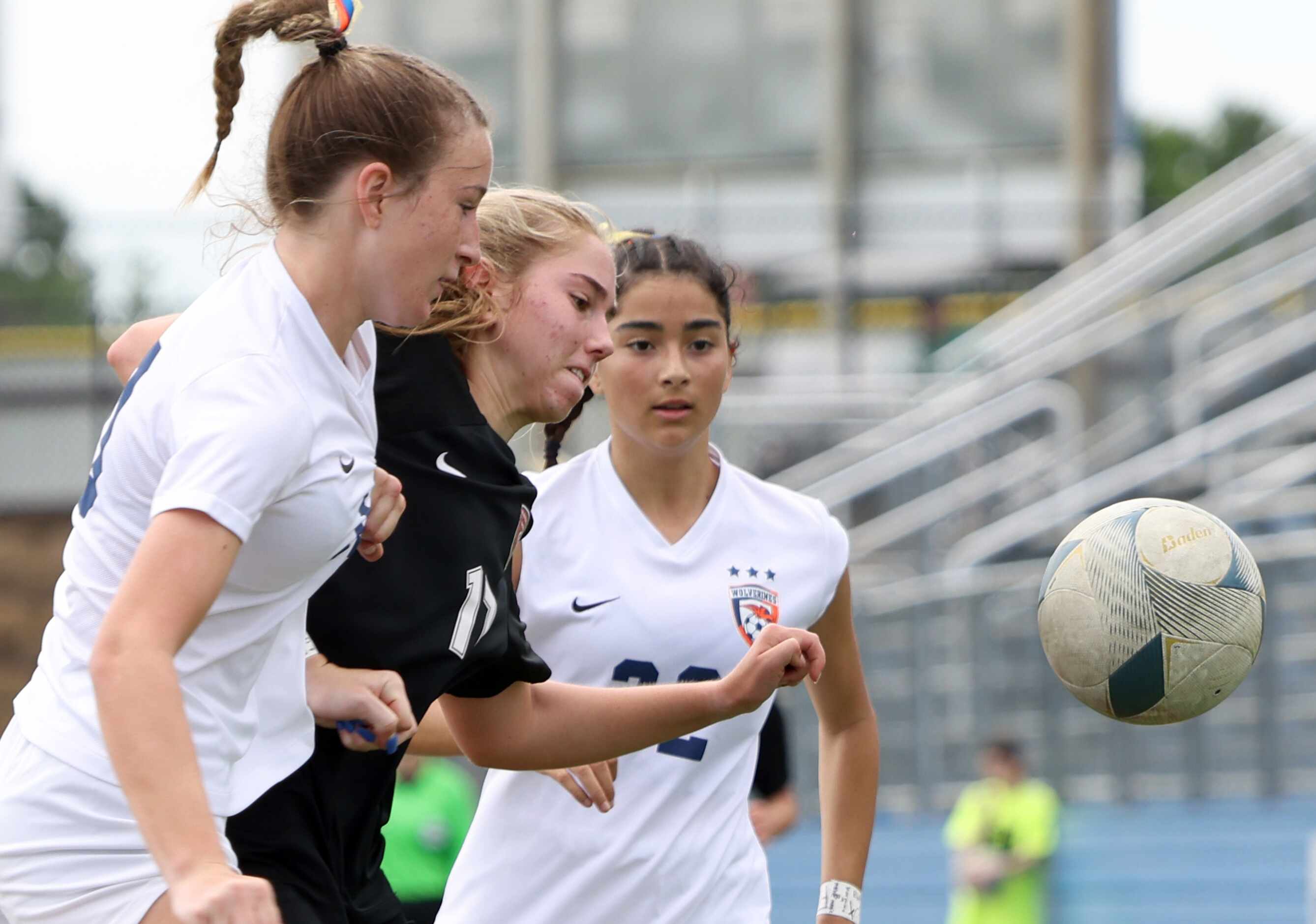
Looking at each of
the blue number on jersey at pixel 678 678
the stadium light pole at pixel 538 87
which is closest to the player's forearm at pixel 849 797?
the blue number on jersey at pixel 678 678

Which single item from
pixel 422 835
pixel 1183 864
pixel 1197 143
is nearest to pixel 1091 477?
pixel 1183 864

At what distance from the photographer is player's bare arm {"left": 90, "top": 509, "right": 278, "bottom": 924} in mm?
1816

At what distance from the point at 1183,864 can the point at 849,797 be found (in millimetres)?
5200

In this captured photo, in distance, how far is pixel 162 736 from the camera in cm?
184

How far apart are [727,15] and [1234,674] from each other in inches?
638

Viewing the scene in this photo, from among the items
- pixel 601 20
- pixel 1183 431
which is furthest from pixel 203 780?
pixel 601 20

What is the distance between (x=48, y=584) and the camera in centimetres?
1137

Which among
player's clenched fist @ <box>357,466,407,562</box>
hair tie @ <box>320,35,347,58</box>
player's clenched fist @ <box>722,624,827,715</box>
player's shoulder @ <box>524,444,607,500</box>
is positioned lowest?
player's clenched fist @ <box>722,624,827,715</box>

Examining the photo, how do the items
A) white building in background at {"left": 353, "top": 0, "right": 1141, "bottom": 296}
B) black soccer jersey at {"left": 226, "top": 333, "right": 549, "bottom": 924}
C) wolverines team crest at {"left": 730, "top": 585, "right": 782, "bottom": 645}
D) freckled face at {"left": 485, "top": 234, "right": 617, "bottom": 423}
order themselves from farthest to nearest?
white building in background at {"left": 353, "top": 0, "right": 1141, "bottom": 296}
wolverines team crest at {"left": 730, "top": 585, "right": 782, "bottom": 645}
freckled face at {"left": 485, "top": 234, "right": 617, "bottom": 423}
black soccer jersey at {"left": 226, "top": 333, "right": 549, "bottom": 924}

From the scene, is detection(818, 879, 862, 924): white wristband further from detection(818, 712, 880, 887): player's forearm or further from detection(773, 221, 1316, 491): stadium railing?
detection(773, 221, 1316, 491): stadium railing

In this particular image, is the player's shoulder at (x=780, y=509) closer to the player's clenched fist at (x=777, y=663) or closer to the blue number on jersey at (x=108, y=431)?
the player's clenched fist at (x=777, y=663)

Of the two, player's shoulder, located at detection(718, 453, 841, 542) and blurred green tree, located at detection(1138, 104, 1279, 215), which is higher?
blurred green tree, located at detection(1138, 104, 1279, 215)

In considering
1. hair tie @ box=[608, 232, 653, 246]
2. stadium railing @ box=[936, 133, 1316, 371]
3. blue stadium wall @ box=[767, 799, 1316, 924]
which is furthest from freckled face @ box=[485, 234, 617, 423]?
stadium railing @ box=[936, 133, 1316, 371]

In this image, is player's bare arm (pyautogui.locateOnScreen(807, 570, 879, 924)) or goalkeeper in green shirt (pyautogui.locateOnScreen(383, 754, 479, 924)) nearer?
player's bare arm (pyautogui.locateOnScreen(807, 570, 879, 924))
